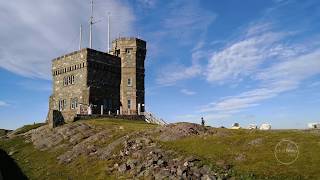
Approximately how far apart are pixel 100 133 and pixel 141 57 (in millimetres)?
36818

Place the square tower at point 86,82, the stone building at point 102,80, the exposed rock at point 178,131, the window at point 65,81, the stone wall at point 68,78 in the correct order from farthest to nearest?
the window at point 65,81 < the stone building at point 102,80 < the stone wall at point 68,78 < the square tower at point 86,82 < the exposed rock at point 178,131

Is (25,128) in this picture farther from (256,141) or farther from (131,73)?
(256,141)

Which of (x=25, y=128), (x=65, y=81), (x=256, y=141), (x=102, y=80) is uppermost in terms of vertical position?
(x=65, y=81)

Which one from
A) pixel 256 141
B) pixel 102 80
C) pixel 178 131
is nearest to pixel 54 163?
pixel 178 131

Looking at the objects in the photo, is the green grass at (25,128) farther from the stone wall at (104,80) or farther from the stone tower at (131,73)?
the stone tower at (131,73)

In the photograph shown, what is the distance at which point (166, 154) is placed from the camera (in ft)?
139

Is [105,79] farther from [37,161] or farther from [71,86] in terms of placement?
[37,161]

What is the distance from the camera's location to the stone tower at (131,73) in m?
90.4

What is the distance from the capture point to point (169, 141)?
157 ft

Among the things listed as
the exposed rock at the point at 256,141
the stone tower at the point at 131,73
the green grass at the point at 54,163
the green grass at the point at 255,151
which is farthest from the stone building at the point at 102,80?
the exposed rock at the point at 256,141

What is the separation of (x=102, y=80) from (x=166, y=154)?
48124 mm

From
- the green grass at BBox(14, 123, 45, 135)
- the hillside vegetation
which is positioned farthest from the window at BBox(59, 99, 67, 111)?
the hillside vegetation
